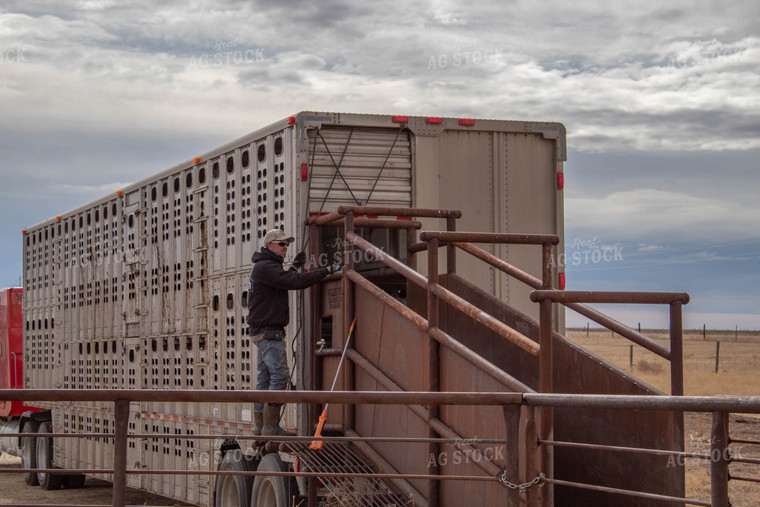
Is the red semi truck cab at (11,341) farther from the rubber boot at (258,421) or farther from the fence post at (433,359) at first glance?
the fence post at (433,359)

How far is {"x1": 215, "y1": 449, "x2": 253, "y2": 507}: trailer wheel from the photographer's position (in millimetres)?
10031

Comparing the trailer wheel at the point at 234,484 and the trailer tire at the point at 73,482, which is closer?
the trailer wheel at the point at 234,484

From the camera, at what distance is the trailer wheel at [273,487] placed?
907 cm

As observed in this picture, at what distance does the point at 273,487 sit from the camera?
927 cm

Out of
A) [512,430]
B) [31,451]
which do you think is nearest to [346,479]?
[512,430]

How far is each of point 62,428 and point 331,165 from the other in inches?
365

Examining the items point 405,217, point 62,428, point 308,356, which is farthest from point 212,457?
point 62,428

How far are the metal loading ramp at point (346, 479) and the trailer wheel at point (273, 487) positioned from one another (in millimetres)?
414

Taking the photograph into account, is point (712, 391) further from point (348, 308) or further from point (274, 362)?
point (348, 308)

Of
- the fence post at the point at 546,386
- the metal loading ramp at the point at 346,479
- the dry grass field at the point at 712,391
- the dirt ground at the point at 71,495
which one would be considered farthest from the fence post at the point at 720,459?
the dirt ground at the point at 71,495

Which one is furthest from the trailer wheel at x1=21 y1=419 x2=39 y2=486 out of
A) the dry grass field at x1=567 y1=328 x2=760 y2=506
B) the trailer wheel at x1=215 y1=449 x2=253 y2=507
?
the dry grass field at x1=567 y1=328 x2=760 y2=506

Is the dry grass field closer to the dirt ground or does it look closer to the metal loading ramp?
the metal loading ramp

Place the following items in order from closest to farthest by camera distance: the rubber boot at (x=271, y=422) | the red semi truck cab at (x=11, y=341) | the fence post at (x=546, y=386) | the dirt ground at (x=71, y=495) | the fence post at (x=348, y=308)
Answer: the fence post at (x=546, y=386) → the fence post at (x=348, y=308) → the rubber boot at (x=271, y=422) → the dirt ground at (x=71, y=495) → the red semi truck cab at (x=11, y=341)

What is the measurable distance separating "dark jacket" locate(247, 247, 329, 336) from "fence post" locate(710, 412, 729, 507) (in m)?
4.92
